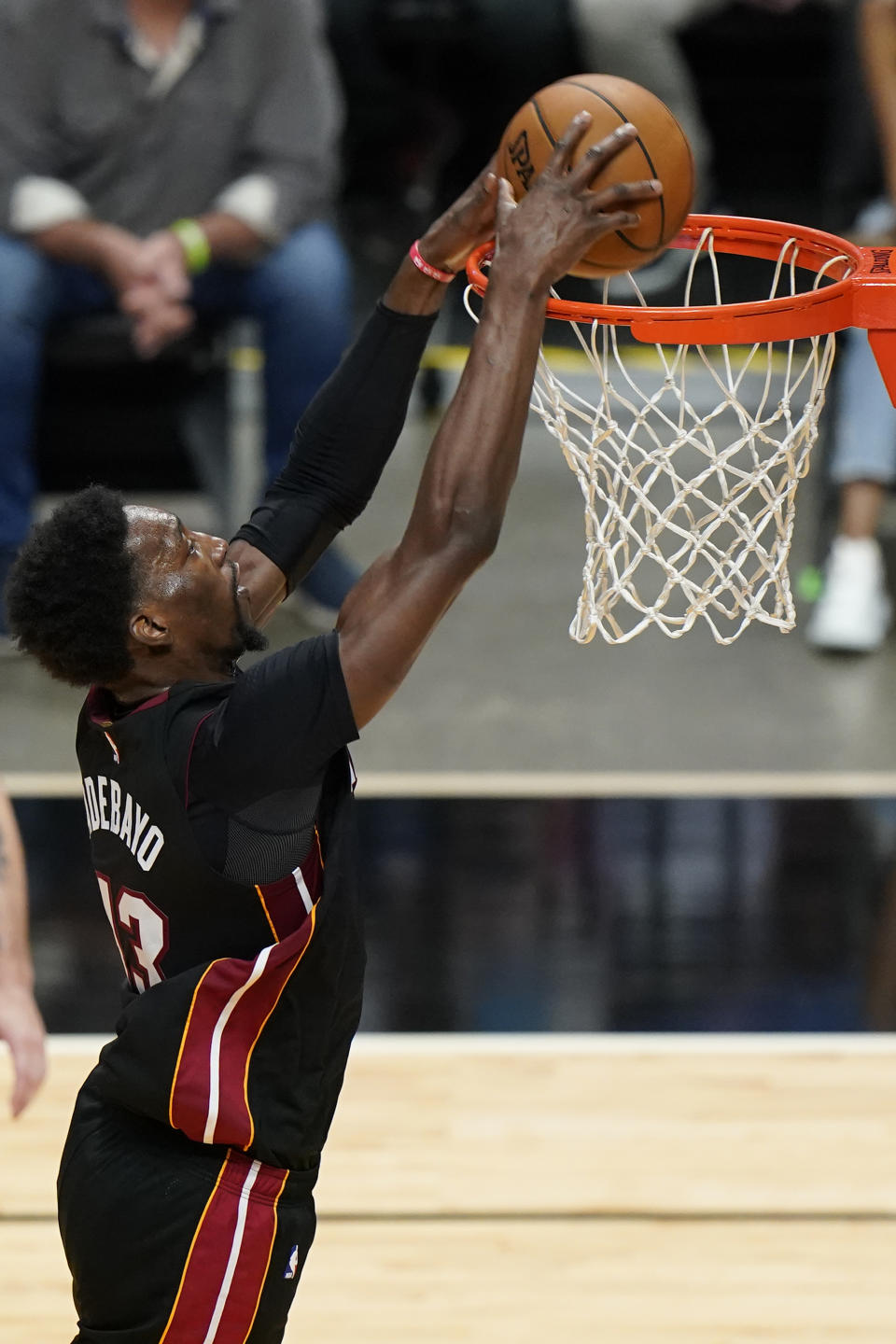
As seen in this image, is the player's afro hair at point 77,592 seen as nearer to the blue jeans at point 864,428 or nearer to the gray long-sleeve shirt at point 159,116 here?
the gray long-sleeve shirt at point 159,116

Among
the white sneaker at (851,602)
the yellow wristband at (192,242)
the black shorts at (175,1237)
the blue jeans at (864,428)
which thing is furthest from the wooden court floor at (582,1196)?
the yellow wristband at (192,242)

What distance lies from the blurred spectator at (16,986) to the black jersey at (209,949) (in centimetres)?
8

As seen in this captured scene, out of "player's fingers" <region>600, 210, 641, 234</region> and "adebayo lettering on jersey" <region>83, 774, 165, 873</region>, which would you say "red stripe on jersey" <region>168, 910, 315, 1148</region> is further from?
"player's fingers" <region>600, 210, 641, 234</region>

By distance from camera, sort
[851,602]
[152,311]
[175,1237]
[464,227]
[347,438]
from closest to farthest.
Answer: [175,1237] → [464,227] → [347,438] → [152,311] → [851,602]

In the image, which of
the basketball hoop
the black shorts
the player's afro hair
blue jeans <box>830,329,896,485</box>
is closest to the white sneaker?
blue jeans <box>830,329,896,485</box>

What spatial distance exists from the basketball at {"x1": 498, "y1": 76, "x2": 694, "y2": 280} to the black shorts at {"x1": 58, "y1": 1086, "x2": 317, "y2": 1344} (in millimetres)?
964

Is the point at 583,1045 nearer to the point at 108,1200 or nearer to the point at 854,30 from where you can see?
the point at 108,1200

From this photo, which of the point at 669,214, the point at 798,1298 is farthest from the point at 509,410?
the point at 798,1298

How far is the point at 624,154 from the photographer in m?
1.71

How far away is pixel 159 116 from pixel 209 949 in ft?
11.5

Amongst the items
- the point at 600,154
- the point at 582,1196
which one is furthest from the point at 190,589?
the point at 582,1196

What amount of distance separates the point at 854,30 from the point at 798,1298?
446 centimetres

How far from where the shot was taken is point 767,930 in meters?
3.51

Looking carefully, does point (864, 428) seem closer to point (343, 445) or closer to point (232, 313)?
point (232, 313)
